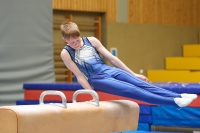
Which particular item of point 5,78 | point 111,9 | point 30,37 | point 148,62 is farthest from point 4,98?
point 148,62

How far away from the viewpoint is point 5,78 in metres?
10.8

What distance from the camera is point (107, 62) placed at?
13.4 m

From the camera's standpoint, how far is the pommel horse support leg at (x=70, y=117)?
4477 mm

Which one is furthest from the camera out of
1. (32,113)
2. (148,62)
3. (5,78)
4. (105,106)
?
(148,62)

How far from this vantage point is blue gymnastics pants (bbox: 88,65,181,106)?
5.38 metres

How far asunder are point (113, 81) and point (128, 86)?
19cm

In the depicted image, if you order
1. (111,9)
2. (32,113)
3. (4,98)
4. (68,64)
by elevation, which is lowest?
(4,98)

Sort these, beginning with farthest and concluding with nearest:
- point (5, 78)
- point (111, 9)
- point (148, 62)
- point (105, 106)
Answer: point (148, 62) → point (111, 9) → point (5, 78) → point (105, 106)

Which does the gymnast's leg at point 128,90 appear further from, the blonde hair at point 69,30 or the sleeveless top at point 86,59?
the blonde hair at point 69,30

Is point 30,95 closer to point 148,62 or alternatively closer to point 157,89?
point 157,89

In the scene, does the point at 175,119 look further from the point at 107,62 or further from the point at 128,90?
the point at 107,62

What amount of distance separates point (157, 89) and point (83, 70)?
0.94 m

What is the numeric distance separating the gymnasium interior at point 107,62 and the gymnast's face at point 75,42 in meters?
0.68

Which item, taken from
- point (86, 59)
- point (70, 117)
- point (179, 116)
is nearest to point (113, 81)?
point (86, 59)
